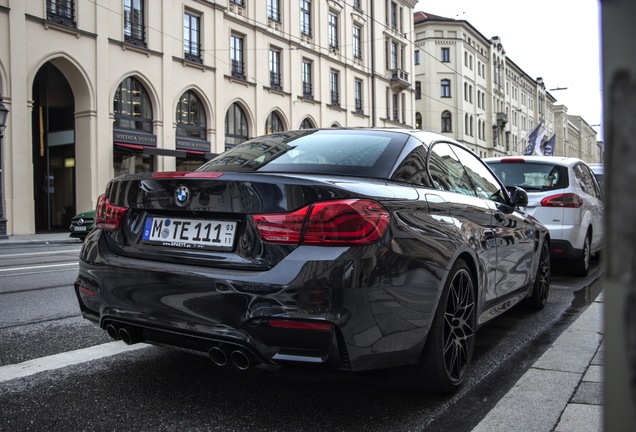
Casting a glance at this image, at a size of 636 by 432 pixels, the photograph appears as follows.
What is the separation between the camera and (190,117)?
27.1m

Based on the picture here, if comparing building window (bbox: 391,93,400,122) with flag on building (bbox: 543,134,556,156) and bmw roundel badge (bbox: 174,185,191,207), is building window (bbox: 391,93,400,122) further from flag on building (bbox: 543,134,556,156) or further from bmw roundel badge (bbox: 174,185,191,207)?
bmw roundel badge (bbox: 174,185,191,207)

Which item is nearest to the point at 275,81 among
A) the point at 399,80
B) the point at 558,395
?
the point at 399,80

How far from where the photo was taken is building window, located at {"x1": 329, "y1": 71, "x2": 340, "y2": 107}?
36.3 metres

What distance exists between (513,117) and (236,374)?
261 ft

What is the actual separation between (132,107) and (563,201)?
20.6 m

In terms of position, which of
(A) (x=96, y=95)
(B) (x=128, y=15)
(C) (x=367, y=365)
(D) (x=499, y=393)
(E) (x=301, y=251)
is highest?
(B) (x=128, y=15)

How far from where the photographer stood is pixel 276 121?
3231 centimetres

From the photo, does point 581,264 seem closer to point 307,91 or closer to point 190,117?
point 190,117

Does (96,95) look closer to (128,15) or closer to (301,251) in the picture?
(128,15)

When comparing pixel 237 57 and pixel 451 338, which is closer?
pixel 451 338

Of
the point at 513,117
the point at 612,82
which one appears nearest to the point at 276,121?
the point at 612,82

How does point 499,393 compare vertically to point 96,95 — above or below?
below

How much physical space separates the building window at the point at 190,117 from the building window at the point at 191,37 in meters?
1.60

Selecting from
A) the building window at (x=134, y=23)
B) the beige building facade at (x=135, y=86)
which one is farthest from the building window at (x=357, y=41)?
the building window at (x=134, y=23)
